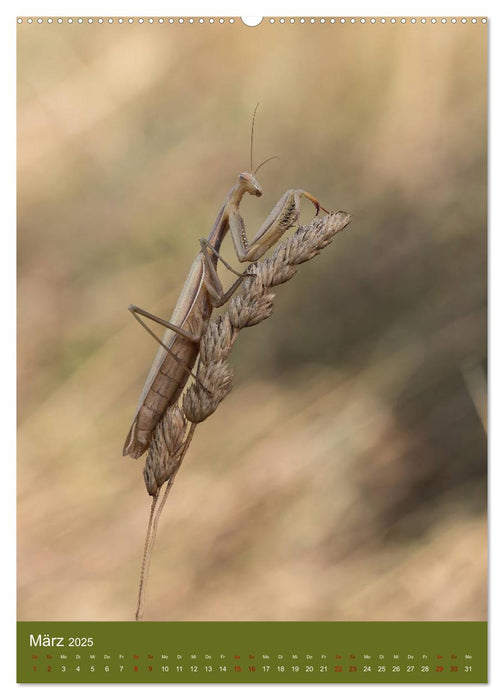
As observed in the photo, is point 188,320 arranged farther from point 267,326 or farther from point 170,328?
point 267,326

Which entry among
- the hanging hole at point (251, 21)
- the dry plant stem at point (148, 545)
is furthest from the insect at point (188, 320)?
the hanging hole at point (251, 21)

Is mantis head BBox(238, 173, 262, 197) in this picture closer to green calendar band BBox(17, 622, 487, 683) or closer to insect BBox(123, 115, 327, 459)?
insect BBox(123, 115, 327, 459)

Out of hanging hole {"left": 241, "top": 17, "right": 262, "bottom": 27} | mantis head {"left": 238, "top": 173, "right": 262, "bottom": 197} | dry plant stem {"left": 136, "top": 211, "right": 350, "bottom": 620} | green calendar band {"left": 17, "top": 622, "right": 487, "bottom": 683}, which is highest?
hanging hole {"left": 241, "top": 17, "right": 262, "bottom": 27}

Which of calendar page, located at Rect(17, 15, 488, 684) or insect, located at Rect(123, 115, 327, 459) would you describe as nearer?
insect, located at Rect(123, 115, 327, 459)

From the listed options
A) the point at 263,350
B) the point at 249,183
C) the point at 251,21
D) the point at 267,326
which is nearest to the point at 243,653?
the point at 263,350

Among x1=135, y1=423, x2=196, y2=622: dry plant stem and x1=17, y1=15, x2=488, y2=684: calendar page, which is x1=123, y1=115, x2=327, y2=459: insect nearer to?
x1=17, y1=15, x2=488, y2=684: calendar page

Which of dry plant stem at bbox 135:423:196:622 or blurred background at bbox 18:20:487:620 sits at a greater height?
blurred background at bbox 18:20:487:620

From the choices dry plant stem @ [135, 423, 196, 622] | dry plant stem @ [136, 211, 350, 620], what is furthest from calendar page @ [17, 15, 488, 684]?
dry plant stem @ [136, 211, 350, 620]

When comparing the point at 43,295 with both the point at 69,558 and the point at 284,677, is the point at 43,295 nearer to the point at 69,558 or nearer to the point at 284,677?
the point at 69,558
